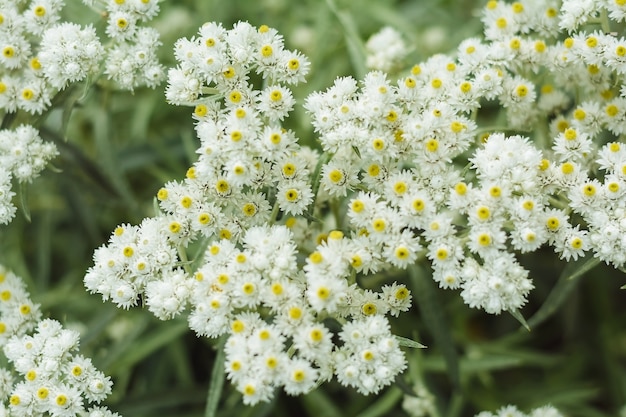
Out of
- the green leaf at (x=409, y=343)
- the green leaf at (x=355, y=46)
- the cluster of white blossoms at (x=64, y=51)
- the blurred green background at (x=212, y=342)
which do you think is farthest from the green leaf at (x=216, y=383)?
the green leaf at (x=355, y=46)


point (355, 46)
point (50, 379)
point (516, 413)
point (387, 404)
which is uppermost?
point (355, 46)

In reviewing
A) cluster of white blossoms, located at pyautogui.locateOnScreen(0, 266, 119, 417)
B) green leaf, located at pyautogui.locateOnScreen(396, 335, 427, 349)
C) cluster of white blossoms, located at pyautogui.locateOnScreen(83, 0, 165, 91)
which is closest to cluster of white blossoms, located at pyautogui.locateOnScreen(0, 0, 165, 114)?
→ cluster of white blossoms, located at pyautogui.locateOnScreen(83, 0, 165, 91)

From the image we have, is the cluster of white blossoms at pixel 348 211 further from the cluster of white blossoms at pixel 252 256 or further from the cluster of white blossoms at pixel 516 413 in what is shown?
the cluster of white blossoms at pixel 516 413

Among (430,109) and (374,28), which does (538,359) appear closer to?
(430,109)

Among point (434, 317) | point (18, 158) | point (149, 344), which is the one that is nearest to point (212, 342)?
point (149, 344)

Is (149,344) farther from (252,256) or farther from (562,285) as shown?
(562,285)

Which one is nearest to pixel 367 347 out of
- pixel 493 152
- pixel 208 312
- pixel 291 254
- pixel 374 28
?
pixel 291 254
